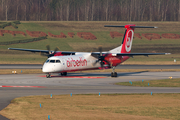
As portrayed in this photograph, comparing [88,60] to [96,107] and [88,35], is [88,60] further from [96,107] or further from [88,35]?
[88,35]

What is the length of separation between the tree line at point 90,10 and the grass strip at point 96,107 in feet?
378

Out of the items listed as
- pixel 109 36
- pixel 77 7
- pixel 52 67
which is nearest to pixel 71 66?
pixel 52 67

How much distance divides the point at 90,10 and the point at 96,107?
427 ft

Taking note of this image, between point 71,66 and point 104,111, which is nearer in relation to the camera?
point 104,111

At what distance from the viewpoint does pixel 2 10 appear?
13025cm

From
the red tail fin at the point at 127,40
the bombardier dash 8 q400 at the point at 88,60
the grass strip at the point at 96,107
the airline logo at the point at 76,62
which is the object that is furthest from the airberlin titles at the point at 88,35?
the grass strip at the point at 96,107

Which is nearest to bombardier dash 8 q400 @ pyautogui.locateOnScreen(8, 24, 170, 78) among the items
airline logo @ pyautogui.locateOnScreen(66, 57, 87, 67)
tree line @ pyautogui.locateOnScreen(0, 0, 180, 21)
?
airline logo @ pyautogui.locateOnScreen(66, 57, 87, 67)

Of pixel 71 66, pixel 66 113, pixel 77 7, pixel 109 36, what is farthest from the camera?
pixel 77 7

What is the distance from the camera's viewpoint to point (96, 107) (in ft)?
65.3

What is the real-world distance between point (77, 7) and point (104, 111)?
13579cm

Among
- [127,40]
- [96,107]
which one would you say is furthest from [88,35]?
[96,107]

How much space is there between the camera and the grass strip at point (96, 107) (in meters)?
17.2

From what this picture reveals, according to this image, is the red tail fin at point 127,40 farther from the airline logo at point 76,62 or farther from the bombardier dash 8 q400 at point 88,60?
the airline logo at point 76,62

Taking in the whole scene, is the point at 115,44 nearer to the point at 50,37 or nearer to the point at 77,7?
the point at 50,37
